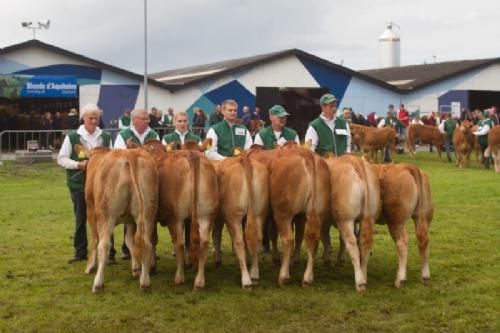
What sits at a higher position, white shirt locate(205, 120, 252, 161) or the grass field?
white shirt locate(205, 120, 252, 161)

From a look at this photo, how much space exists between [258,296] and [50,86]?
22.3 m

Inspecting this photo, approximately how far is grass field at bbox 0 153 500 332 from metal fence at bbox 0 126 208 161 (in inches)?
526

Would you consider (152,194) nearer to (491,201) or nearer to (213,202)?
(213,202)

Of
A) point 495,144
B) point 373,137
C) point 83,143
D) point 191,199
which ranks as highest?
point 83,143

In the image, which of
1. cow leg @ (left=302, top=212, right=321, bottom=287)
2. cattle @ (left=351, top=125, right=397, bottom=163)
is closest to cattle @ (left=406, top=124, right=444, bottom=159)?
cattle @ (left=351, top=125, right=397, bottom=163)

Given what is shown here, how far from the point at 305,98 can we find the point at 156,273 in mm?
28289

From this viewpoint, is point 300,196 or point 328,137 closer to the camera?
point 300,196

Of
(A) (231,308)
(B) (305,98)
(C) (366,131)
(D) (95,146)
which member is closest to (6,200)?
(D) (95,146)

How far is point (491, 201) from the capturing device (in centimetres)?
1414

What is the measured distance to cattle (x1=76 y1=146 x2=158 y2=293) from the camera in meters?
6.98

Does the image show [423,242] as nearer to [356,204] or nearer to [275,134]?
[356,204]

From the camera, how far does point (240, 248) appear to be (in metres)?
7.27

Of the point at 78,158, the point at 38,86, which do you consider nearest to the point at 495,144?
the point at 78,158

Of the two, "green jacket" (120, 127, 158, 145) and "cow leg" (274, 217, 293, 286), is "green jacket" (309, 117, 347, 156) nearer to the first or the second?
"cow leg" (274, 217, 293, 286)
